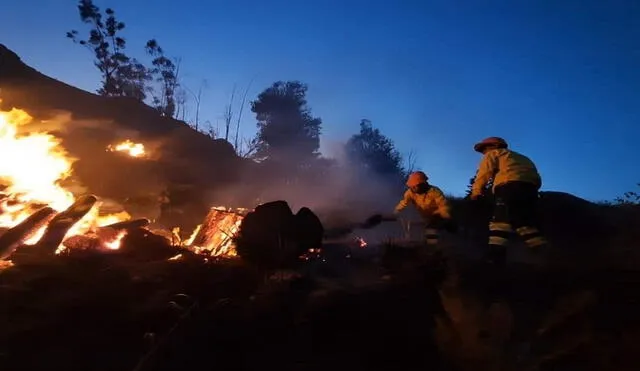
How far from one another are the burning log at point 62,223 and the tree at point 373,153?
21.9 metres

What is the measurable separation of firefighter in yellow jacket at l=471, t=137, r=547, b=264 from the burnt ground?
0.48 metres

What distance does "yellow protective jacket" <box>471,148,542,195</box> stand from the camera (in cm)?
731

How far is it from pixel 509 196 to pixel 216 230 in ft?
18.6

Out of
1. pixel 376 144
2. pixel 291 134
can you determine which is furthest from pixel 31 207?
pixel 376 144

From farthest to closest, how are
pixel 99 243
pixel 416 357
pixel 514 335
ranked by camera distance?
1. pixel 99 243
2. pixel 416 357
3. pixel 514 335

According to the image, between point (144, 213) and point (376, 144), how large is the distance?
2275 cm

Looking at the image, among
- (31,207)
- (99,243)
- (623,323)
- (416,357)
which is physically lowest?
(416,357)

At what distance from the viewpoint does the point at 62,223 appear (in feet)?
30.0

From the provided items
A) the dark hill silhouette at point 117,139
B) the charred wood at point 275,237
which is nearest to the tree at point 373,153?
the dark hill silhouette at point 117,139

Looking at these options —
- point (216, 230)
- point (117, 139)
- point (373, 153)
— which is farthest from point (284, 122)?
point (216, 230)

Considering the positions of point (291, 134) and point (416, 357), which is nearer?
point (416, 357)

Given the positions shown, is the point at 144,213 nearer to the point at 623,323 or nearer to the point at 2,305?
the point at 2,305

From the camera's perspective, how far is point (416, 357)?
16.0 feet

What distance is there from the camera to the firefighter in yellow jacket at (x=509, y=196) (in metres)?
7.01
